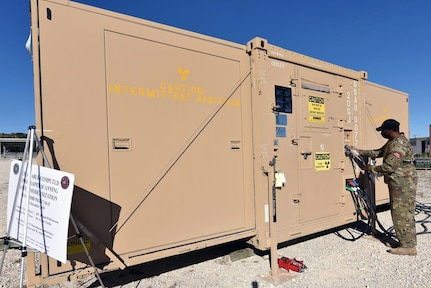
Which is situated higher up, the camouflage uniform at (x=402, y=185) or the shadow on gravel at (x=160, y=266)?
the camouflage uniform at (x=402, y=185)

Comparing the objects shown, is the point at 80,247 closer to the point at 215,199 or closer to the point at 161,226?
Result: the point at 161,226

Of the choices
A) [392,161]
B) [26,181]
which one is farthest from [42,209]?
[392,161]

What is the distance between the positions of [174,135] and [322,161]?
2.51 meters

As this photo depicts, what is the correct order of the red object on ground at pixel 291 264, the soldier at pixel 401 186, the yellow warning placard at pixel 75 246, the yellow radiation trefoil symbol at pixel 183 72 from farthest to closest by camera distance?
the soldier at pixel 401 186 < the red object on ground at pixel 291 264 < the yellow radiation trefoil symbol at pixel 183 72 < the yellow warning placard at pixel 75 246

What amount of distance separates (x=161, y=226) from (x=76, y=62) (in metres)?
1.84

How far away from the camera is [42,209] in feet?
7.91

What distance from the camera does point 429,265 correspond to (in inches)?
147

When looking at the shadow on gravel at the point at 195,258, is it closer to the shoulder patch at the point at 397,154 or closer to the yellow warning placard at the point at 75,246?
the yellow warning placard at the point at 75,246

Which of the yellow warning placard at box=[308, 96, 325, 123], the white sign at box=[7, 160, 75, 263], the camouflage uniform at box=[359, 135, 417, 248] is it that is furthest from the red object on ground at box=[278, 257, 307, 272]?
the white sign at box=[7, 160, 75, 263]

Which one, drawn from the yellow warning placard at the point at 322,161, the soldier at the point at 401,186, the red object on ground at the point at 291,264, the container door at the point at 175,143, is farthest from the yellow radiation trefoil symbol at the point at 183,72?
the soldier at the point at 401,186

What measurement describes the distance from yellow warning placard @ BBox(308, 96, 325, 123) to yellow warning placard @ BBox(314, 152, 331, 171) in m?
0.52

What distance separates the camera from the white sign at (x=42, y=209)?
2.29 m

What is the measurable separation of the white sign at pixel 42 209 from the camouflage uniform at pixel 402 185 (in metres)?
4.23

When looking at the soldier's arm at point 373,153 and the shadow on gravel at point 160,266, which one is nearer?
the shadow on gravel at point 160,266
